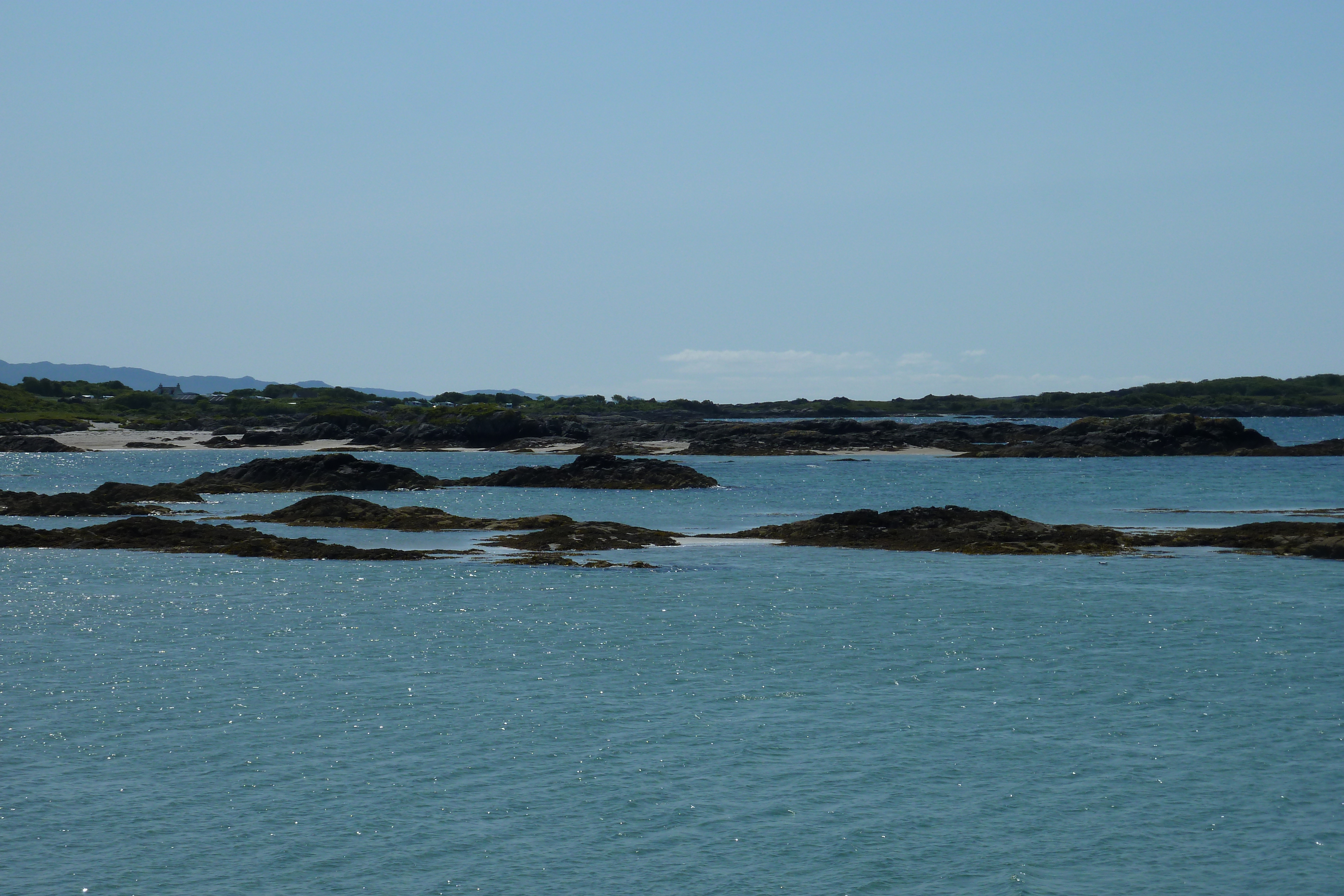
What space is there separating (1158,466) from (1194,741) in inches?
3263

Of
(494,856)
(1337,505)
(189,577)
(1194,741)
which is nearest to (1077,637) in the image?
(1194,741)

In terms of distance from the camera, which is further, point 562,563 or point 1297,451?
point 1297,451

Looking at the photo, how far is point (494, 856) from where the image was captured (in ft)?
41.9

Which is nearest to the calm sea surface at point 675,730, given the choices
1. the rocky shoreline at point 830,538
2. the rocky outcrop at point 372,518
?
the rocky shoreline at point 830,538

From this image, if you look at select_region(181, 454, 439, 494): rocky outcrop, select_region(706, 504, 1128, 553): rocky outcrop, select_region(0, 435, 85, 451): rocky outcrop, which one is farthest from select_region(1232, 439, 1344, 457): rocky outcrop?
select_region(0, 435, 85, 451): rocky outcrop

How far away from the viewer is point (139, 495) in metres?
57.5

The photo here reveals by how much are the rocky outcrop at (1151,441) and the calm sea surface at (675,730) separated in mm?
75173

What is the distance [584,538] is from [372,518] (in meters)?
12.5

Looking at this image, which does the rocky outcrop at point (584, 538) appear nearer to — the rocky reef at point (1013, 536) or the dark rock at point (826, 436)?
the rocky reef at point (1013, 536)

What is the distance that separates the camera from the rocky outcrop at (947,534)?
134ft

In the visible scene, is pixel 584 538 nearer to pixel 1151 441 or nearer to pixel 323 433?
pixel 1151 441

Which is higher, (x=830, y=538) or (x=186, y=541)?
(x=830, y=538)

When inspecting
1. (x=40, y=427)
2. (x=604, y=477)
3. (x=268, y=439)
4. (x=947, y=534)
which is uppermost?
(x=40, y=427)

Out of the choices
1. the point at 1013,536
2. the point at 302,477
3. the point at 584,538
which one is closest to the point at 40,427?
the point at 302,477
